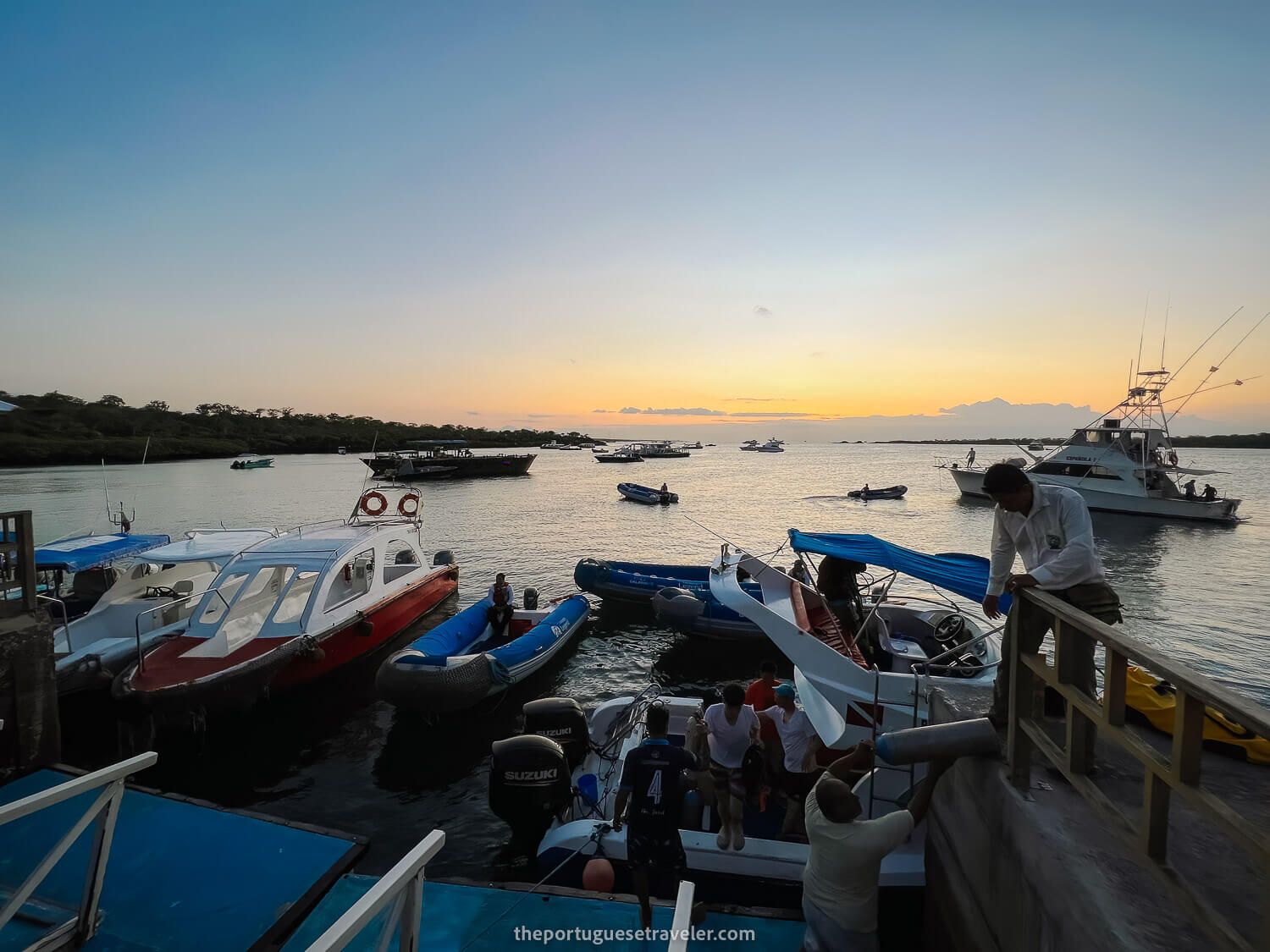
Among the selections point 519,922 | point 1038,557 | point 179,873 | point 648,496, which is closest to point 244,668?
point 179,873

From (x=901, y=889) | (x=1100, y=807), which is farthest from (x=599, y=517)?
(x=1100, y=807)

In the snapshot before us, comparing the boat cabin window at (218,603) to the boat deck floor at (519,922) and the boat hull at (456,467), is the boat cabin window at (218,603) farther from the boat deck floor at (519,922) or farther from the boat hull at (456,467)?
the boat hull at (456,467)

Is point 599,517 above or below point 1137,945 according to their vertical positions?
below

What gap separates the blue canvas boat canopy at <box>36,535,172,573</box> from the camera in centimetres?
1298

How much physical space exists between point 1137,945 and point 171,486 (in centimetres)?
8201

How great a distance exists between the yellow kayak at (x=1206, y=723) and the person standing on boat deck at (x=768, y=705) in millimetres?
3565

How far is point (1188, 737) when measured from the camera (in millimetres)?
2434

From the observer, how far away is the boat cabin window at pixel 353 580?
14045 mm

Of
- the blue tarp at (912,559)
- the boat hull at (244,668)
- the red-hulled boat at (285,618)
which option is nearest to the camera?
the blue tarp at (912,559)

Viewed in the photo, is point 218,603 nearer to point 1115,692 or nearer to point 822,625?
point 822,625

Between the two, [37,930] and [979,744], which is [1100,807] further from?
[37,930]

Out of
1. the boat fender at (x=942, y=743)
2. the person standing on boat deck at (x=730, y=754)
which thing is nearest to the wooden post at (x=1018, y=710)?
the boat fender at (x=942, y=743)

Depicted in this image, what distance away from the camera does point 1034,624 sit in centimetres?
404

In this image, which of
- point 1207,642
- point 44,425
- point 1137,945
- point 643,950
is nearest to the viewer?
point 1137,945
